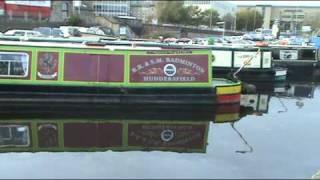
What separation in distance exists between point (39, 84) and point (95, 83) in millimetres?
1378

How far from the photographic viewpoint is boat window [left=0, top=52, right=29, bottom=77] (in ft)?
46.3

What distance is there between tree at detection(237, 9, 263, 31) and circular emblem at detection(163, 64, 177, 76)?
86536 millimetres

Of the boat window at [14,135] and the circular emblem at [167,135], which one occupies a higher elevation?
the circular emblem at [167,135]

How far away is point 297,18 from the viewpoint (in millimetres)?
100125

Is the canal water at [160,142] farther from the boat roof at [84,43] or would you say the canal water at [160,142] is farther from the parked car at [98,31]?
the parked car at [98,31]

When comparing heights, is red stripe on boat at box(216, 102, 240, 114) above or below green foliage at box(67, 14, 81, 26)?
below

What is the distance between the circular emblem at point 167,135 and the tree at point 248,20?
8959 cm

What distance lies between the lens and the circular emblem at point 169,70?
580 inches

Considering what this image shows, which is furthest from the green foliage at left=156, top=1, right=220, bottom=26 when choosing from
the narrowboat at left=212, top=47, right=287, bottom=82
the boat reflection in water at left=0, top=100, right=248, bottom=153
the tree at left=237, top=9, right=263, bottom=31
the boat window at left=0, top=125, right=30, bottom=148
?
the boat window at left=0, top=125, right=30, bottom=148

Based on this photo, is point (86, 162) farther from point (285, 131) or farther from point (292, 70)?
point (292, 70)

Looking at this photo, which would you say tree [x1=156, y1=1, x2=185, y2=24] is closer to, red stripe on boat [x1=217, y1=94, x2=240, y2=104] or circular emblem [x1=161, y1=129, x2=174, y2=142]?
red stripe on boat [x1=217, y1=94, x2=240, y2=104]

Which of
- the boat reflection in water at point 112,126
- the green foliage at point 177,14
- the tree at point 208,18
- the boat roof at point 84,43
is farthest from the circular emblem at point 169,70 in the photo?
the tree at point 208,18

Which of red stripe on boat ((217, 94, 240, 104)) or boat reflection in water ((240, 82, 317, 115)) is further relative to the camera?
boat reflection in water ((240, 82, 317, 115))

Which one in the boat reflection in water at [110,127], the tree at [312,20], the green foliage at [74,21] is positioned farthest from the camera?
the tree at [312,20]
